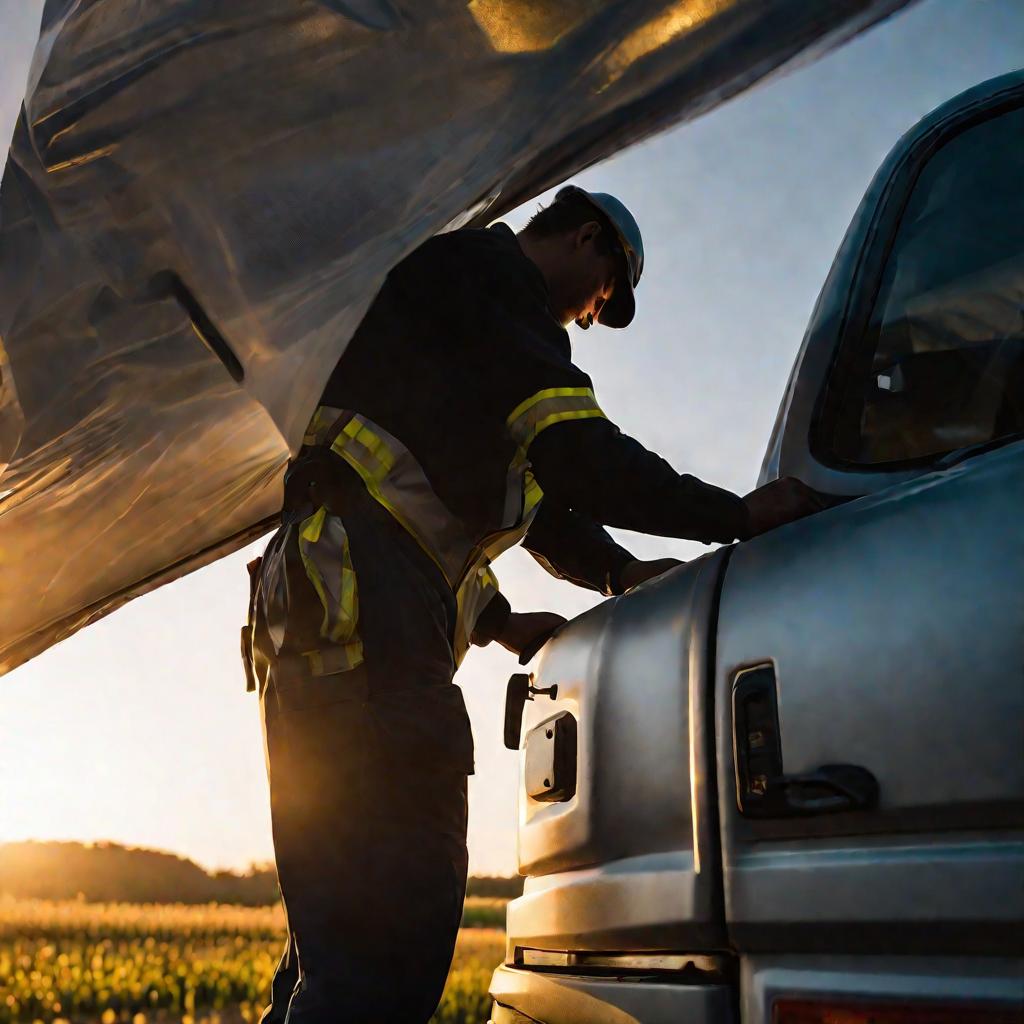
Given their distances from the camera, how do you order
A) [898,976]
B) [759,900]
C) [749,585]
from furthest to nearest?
[749,585], [759,900], [898,976]

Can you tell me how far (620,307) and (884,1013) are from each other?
204 centimetres

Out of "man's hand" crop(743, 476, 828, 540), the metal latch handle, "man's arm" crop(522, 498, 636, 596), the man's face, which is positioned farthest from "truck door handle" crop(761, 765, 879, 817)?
the man's face

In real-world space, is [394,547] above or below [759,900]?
above

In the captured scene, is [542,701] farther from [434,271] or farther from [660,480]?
[434,271]

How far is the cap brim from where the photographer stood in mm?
2801

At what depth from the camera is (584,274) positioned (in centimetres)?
268

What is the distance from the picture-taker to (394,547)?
2.12 m

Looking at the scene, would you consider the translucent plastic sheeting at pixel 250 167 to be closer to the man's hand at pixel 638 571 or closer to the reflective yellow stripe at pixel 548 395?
the reflective yellow stripe at pixel 548 395

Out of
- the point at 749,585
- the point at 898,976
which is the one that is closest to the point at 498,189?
the point at 749,585

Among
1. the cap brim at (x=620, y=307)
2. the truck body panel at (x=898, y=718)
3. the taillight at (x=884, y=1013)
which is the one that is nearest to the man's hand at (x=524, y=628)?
the cap brim at (x=620, y=307)

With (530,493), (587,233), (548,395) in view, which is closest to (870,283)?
(548,395)

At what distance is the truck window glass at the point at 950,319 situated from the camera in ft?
5.74

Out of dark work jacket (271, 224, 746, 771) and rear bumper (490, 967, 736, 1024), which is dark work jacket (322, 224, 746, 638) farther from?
rear bumper (490, 967, 736, 1024)

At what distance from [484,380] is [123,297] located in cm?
67
